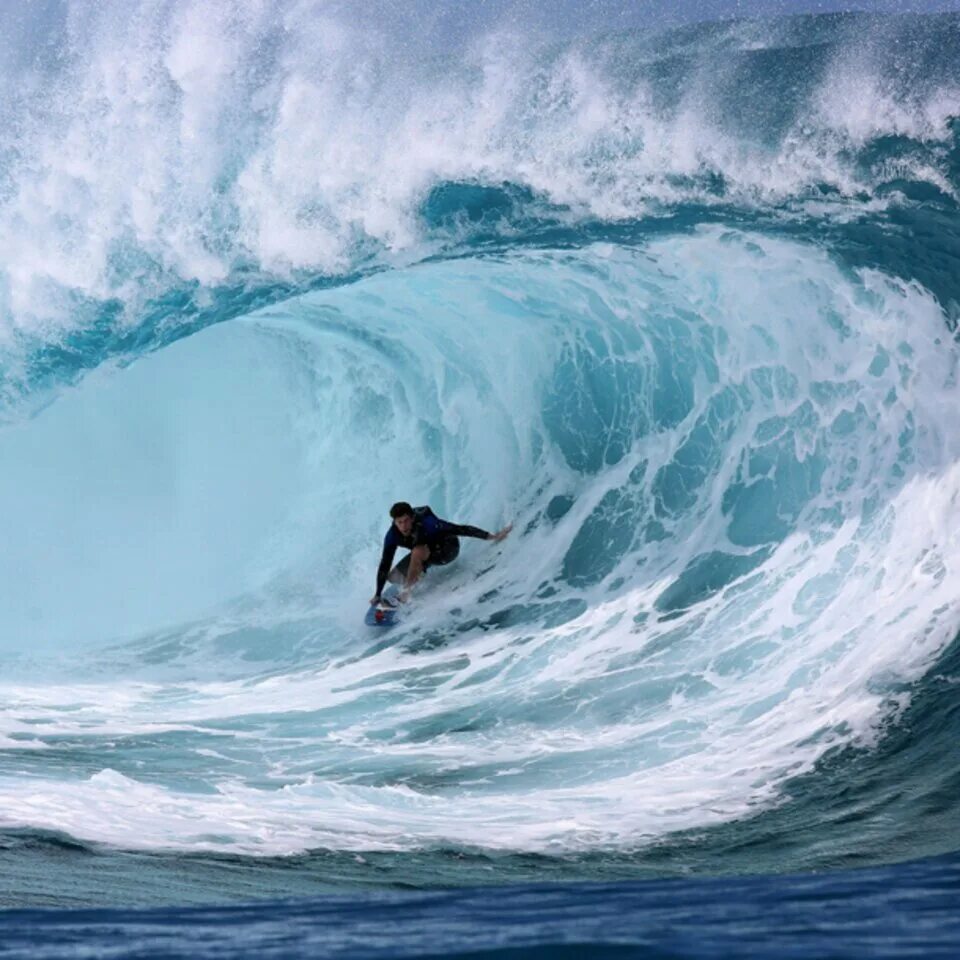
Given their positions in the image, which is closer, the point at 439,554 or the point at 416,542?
the point at 416,542

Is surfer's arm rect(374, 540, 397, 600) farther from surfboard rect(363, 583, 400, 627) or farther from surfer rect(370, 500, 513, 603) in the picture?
surfboard rect(363, 583, 400, 627)

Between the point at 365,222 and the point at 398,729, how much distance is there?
12.5ft

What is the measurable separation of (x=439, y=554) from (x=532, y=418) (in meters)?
2.41

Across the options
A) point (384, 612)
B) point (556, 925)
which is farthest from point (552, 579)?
point (556, 925)

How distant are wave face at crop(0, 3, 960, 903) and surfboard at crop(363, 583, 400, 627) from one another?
17 cm

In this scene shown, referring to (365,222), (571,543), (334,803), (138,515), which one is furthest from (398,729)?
(138,515)

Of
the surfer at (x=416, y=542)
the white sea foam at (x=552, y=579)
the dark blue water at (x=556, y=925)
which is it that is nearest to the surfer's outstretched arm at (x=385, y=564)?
the surfer at (x=416, y=542)

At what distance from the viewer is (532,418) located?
1179 centimetres

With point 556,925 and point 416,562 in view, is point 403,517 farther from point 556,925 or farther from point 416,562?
point 556,925

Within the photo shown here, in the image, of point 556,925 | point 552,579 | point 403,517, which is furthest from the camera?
point 552,579

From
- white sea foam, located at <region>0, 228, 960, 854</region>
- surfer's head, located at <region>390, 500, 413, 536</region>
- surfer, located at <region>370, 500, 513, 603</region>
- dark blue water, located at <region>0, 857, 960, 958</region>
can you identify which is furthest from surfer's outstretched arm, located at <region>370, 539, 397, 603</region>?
dark blue water, located at <region>0, 857, 960, 958</region>

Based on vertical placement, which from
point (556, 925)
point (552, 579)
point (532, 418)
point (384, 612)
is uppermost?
point (532, 418)

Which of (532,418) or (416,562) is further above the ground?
(532,418)

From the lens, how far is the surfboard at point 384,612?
9945mm
